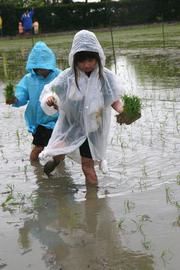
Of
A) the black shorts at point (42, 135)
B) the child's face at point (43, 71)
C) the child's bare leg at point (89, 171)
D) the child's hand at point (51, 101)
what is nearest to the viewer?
the child's hand at point (51, 101)

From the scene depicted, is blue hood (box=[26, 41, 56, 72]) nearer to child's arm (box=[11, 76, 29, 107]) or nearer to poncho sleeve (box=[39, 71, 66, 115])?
child's arm (box=[11, 76, 29, 107])

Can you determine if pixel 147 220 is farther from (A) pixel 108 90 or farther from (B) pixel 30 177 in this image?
(B) pixel 30 177

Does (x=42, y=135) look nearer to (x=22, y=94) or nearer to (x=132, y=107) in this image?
(x=22, y=94)

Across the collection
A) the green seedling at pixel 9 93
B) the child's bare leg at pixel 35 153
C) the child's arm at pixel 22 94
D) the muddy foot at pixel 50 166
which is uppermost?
the green seedling at pixel 9 93

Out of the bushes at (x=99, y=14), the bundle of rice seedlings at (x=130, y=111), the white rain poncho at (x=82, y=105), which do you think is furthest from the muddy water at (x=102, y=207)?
the bushes at (x=99, y=14)

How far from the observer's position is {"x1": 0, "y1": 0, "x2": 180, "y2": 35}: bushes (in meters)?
38.1

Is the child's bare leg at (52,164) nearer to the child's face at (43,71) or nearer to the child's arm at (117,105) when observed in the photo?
the child's arm at (117,105)

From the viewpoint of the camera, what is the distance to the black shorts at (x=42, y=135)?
596 cm

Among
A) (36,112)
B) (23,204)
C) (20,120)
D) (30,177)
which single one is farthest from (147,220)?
(20,120)

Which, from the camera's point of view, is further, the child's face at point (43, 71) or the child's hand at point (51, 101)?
the child's face at point (43, 71)

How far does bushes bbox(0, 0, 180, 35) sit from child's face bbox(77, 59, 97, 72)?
33.2 meters

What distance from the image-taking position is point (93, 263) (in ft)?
11.0

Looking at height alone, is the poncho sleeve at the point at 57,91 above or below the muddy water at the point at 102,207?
above

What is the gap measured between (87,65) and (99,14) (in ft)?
118
